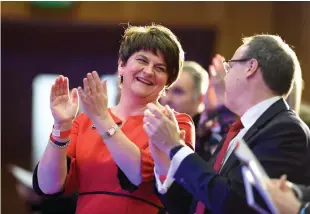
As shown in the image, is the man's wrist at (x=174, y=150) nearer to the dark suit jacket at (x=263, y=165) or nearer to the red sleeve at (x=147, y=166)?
the dark suit jacket at (x=263, y=165)

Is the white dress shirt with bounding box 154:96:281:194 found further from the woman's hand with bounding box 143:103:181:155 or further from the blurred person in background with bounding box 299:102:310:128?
the blurred person in background with bounding box 299:102:310:128

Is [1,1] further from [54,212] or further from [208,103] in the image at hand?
[208,103]

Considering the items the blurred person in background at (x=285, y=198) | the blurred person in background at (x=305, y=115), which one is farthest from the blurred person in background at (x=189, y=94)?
the blurred person in background at (x=285, y=198)

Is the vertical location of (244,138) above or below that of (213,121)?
above

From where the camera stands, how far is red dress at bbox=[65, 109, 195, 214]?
2064 millimetres

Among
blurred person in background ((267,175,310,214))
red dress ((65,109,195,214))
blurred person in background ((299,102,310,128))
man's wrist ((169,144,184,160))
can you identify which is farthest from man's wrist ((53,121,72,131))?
blurred person in background ((299,102,310,128))

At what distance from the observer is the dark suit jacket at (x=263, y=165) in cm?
175

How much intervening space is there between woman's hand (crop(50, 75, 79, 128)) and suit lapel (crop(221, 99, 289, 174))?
524 mm

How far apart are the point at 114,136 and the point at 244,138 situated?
392 mm

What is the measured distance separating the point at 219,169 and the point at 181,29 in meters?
4.13

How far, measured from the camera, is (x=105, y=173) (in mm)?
2088

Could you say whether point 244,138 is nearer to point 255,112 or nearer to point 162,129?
point 255,112

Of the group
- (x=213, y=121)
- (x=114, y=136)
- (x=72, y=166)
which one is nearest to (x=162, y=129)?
(x=114, y=136)

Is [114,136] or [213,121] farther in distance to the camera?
[213,121]
